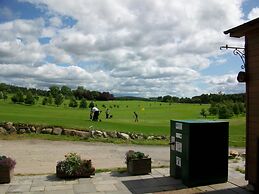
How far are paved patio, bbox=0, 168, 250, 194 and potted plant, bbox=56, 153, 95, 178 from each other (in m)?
0.20

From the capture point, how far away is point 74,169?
1155 cm

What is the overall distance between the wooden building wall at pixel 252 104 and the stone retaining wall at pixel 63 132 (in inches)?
537

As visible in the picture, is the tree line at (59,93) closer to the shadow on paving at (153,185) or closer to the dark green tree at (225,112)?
the dark green tree at (225,112)

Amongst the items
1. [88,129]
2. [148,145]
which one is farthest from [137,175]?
[88,129]

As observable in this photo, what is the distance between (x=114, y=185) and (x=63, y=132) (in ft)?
46.0

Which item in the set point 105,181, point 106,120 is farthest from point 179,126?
point 106,120

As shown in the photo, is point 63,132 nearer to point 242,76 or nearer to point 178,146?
point 178,146

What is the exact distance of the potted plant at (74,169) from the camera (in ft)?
37.9

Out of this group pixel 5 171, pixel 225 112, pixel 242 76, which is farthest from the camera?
pixel 225 112

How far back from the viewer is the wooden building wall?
1017 cm

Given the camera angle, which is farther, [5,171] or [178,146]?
[178,146]

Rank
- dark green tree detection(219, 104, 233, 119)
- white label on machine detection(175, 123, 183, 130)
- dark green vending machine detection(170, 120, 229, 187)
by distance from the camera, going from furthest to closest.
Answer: dark green tree detection(219, 104, 233, 119) → white label on machine detection(175, 123, 183, 130) → dark green vending machine detection(170, 120, 229, 187)

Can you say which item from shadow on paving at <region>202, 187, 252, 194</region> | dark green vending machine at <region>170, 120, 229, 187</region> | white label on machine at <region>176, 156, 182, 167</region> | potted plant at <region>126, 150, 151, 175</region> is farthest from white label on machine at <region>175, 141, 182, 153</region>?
shadow on paving at <region>202, 187, 252, 194</region>

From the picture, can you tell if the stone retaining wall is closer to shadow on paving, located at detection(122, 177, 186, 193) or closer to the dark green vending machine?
shadow on paving, located at detection(122, 177, 186, 193)
